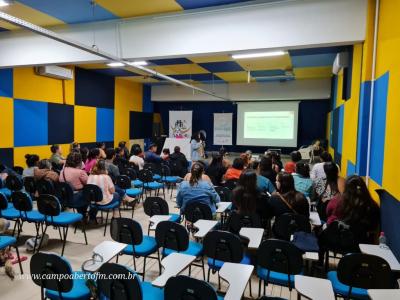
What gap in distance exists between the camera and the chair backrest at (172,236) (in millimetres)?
2654

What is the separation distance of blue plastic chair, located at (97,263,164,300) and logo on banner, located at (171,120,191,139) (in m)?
11.4

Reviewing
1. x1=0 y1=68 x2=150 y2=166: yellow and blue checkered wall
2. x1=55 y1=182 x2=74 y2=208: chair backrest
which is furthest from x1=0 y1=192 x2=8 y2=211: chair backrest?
x1=0 y1=68 x2=150 y2=166: yellow and blue checkered wall

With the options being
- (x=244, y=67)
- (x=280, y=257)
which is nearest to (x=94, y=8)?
(x=280, y=257)

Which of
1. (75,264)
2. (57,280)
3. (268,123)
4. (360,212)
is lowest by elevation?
(75,264)

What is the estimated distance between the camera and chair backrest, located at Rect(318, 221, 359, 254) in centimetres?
269

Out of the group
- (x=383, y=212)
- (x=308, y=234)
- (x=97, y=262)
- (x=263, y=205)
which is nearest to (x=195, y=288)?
(x=97, y=262)

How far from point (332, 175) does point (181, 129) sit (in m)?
10.1

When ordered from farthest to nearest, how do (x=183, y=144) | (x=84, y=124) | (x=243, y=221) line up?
1. (x=183, y=144)
2. (x=84, y=124)
3. (x=243, y=221)

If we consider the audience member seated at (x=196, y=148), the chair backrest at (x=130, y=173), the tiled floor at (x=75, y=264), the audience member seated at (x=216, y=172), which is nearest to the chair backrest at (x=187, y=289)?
the tiled floor at (x=75, y=264)

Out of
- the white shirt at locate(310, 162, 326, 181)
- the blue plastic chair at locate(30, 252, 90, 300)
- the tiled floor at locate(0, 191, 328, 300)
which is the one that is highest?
the white shirt at locate(310, 162, 326, 181)

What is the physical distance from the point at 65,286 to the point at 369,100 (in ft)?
13.4

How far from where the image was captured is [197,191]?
3.63 metres

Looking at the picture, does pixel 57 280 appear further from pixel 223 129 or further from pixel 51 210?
pixel 223 129

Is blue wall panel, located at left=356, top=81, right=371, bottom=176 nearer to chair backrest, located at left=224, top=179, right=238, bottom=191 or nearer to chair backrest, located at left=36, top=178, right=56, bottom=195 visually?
chair backrest, located at left=224, top=179, right=238, bottom=191
